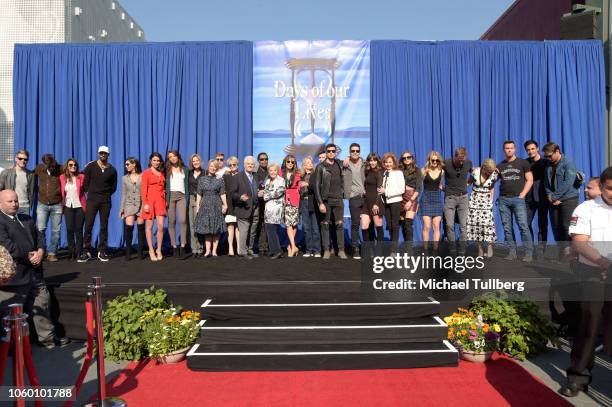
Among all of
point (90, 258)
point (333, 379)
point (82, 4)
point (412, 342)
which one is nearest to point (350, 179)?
point (412, 342)

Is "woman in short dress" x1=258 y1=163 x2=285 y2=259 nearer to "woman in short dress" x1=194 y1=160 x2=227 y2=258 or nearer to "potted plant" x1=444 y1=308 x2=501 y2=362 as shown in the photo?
"woman in short dress" x1=194 y1=160 x2=227 y2=258

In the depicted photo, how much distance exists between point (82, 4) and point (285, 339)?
27.3ft

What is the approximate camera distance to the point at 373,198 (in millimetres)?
6250

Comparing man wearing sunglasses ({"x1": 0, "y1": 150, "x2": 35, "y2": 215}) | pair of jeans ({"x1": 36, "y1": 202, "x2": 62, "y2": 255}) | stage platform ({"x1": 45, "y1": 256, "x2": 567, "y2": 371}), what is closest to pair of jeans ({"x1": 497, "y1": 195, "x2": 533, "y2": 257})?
stage platform ({"x1": 45, "y1": 256, "x2": 567, "y2": 371})

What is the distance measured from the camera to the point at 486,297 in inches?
179

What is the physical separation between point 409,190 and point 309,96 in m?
2.84

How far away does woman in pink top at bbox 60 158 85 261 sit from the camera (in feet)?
21.6

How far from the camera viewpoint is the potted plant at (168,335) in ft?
13.4

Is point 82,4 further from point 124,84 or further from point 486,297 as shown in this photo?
point 486,297

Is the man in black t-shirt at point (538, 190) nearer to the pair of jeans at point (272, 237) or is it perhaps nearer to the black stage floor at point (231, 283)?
the black stage floor at point (231, 283)

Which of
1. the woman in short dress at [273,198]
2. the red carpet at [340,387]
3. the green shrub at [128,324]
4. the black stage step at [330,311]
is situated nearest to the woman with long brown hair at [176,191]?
the woman in short dress at [273,198]

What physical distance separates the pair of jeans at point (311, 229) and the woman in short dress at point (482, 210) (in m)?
1.93

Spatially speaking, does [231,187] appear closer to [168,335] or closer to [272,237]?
[272,237]

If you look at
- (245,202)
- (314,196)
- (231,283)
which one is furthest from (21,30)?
(231,283)
